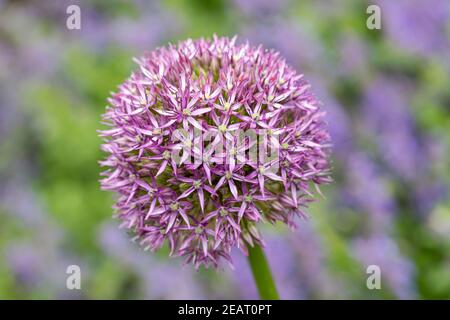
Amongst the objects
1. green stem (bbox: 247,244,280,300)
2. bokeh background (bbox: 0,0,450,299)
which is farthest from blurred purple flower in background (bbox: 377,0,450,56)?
green stem (bbox: 247,244,280,300)

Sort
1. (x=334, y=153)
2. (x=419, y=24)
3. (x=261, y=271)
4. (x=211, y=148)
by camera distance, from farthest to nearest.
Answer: (x=419, y=24), (x=334, y=153), (x=261, y=271), (x=211, y=148)

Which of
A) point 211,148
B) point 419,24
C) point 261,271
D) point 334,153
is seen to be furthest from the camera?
point 419,24

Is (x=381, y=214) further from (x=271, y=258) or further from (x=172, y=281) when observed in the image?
(x=172, y=281)

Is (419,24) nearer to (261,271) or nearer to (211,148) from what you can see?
(261,271)

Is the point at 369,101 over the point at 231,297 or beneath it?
over

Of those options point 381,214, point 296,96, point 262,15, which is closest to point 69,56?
point 262,15

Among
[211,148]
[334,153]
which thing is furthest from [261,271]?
[334,153]
